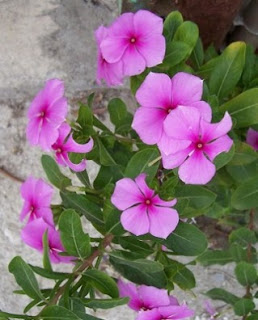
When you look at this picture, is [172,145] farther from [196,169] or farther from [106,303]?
[106,303]

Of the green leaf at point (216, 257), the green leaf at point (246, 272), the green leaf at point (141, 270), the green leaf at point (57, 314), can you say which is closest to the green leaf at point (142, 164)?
the green leaf at point (141, 270)

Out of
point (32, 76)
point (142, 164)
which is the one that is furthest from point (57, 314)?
point (32, 76)

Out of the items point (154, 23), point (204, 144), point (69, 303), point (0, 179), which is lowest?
point (0, 179)

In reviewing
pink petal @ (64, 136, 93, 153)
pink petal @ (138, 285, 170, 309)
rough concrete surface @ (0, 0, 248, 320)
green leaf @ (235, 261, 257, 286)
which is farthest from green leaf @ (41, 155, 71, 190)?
rough concrete surface @ (0, 0, 248, 320)

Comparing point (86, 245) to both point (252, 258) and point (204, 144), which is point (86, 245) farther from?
point (252, 258)

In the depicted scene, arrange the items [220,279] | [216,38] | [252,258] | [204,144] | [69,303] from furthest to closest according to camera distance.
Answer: [220,279] < [216,38] < [252,258] < [69,303] < [204,144]

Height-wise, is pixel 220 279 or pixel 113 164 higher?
pixel 113 164

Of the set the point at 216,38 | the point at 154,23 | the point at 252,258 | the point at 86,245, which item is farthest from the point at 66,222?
the point at 216,38
